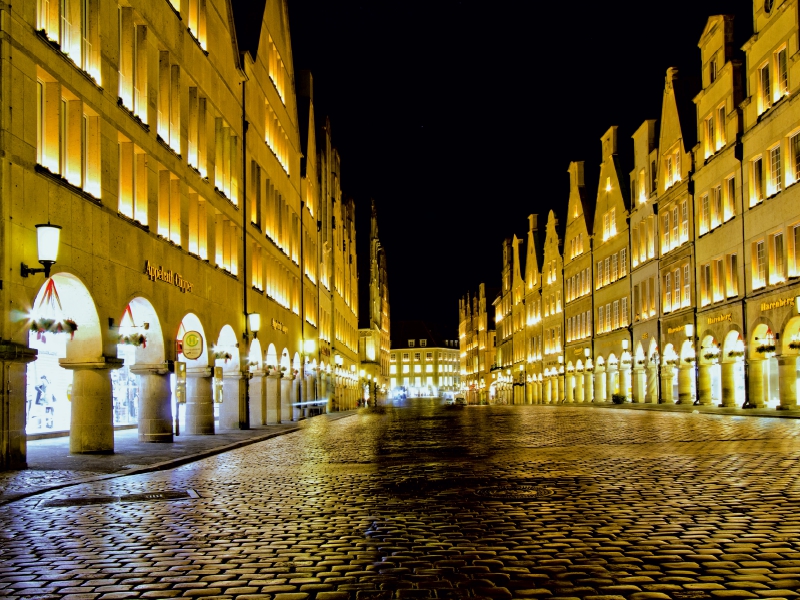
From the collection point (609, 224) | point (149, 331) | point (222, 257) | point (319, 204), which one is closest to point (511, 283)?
point (609, 224)

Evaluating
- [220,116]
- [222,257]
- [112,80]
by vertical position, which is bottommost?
[222,257]

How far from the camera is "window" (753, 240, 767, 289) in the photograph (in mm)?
40875

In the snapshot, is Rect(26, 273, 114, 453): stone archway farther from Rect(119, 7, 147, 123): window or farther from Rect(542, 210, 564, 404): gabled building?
Rect(542, 210, 564, 404): gabled building

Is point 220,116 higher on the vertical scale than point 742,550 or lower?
higher

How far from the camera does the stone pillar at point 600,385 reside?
72.4 metres

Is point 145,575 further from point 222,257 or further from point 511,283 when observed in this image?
point 511,283

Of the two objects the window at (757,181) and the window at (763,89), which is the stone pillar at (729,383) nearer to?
the window at (757,181)

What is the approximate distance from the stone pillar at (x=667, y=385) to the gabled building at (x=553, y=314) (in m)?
27.5

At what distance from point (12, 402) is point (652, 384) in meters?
49.2

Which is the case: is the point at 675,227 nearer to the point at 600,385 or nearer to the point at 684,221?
the point at 684,221

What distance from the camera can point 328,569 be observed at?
796cm

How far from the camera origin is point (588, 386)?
76688mm

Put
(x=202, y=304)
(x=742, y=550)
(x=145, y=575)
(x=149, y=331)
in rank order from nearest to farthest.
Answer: (x=145, y=575)
(x=742, y=550)
(x=149, y=331)
(x=202, y=304)

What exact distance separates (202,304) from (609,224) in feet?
156
